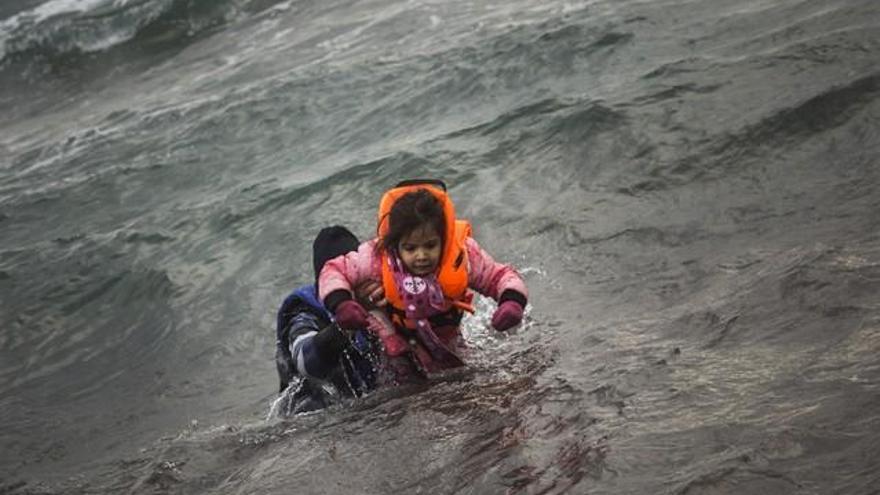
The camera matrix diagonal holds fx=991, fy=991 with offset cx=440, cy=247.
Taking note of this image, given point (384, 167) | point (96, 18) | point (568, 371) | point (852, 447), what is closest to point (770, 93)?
point (384, 167)

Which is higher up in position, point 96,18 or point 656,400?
point 96,18

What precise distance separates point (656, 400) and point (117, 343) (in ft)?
18.4

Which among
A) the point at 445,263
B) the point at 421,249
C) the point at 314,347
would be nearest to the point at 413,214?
the point at 421,249

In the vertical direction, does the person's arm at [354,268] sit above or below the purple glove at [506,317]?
above

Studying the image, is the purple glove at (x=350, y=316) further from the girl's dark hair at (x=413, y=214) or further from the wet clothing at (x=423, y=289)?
the girl's dark hair at (x=413, y=214)

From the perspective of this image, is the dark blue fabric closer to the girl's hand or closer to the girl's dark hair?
the girl's hand

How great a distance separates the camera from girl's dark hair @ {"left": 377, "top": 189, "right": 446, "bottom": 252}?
4.90 metres

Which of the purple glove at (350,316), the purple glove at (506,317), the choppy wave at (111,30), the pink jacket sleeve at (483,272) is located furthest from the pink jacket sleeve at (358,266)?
the choppy wave at (111,30)

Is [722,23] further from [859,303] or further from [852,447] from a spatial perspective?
[852,447]

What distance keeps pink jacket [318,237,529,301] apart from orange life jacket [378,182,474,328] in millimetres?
110

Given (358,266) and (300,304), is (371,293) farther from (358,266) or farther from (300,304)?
(300,304)

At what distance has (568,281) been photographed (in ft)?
22.7

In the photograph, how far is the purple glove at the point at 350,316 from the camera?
15.7 feet

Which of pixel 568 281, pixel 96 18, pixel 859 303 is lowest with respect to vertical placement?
pixel 568 281
